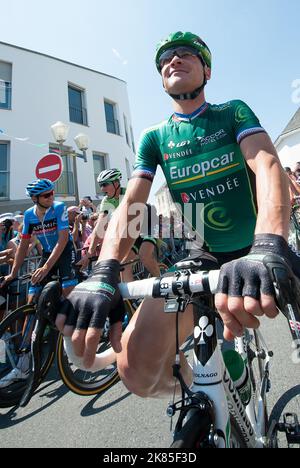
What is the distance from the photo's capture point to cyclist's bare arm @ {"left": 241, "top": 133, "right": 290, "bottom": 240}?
1186mm

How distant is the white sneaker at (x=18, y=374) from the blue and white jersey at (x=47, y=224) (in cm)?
146

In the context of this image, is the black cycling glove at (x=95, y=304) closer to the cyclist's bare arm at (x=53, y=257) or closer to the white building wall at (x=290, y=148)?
the cyclist's bare arm at (x=53, y=257)

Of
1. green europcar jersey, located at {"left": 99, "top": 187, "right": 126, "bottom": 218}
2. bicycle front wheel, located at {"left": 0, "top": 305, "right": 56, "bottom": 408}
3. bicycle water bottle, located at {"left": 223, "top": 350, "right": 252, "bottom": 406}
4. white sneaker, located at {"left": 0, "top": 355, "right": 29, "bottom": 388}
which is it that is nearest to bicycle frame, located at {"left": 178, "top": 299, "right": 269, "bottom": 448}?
bicycle water bottle, located at {"left": 223, "top": 350, "right": 252, "bottom": 406}

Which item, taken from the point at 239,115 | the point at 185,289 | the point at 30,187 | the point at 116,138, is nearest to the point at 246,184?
the point at 239,115

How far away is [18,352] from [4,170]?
13.5 metres

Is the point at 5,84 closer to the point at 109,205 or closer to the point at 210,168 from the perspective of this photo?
the point at 109,205

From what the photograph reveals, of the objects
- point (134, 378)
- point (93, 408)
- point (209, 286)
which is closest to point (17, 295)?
point (93, 408)

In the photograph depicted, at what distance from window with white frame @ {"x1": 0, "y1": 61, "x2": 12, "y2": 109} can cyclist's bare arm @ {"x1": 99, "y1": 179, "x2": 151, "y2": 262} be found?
1642 centimetres

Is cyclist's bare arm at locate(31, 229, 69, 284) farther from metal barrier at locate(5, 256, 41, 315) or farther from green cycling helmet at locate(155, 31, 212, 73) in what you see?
green cycling helmet at locate(155, 31, 212, 73)

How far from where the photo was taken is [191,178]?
78.0 inches

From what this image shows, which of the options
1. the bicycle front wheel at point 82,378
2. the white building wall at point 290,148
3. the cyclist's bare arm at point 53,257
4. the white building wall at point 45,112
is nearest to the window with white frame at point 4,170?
the white building wall at point 45,112

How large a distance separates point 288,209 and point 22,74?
18917 mm

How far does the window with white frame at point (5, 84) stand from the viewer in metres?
15.4
